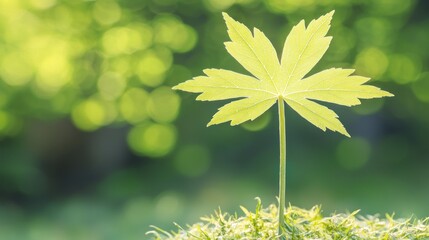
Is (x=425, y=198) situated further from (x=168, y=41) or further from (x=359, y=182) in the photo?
(x=168, y=41)

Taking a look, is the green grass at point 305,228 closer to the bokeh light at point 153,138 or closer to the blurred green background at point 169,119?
the blurred green background at point 169,119

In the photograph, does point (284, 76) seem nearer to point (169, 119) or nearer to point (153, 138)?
point (169, 119)

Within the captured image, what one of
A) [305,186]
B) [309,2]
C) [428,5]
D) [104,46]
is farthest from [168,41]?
[428,5]

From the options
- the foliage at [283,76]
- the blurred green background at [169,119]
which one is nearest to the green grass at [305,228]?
the foliage at [283,76]

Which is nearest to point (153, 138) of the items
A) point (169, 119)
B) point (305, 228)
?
point (169, 119)

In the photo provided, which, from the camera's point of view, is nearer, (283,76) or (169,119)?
(283,76)
